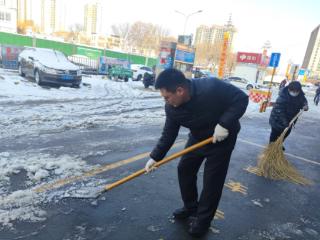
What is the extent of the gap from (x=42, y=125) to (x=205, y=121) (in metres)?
4.78

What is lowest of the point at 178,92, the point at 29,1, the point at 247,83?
the point at 247,83

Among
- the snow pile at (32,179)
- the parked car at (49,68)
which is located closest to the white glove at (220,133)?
the snow pile at (32,179)

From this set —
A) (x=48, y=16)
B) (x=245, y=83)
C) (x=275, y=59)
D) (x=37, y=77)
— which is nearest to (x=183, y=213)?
(x=37, y=77)

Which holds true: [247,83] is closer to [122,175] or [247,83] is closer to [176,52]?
[176,52]

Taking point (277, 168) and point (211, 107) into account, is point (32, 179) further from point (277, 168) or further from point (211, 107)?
point (277, 168)

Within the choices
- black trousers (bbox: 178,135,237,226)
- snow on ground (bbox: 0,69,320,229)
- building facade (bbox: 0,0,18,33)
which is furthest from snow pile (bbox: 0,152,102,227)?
building facade (bbox: 0,0,18,33)

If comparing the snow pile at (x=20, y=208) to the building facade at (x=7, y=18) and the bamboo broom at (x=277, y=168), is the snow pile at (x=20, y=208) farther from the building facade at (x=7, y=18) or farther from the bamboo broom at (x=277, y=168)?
the building facade at (x=7, y=18)

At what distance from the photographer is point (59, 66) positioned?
11797 mm

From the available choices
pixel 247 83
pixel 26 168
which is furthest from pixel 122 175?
pixel 247 83

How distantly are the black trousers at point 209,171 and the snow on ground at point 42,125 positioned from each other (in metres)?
1.35

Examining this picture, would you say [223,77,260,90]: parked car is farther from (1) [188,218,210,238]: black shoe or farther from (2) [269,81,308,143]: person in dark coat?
(1) [188,218,210,238]: black shoe

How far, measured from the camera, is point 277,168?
15.8ft

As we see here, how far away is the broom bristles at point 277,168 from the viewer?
473 cm

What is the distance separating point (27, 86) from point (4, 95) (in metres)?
2.03
